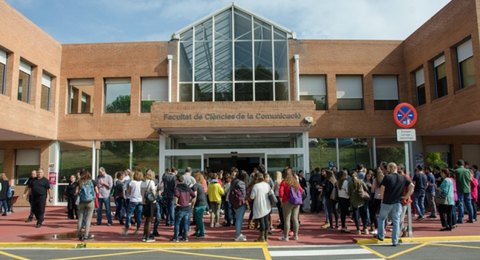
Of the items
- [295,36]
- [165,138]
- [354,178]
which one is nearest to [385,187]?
[354,178]

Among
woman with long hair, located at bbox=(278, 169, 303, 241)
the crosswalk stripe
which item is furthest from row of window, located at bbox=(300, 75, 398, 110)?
the crosswalk stripe

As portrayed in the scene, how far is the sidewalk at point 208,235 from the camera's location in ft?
30.4

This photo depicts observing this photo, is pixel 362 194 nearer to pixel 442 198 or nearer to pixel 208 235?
pixel 442 198

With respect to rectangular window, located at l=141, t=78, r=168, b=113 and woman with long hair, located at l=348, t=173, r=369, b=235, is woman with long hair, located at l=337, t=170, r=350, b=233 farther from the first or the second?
rectangular window, located at l=141, t=78, r=168, b=113

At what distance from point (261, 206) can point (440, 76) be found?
11797 mm

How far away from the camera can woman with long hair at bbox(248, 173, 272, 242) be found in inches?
361

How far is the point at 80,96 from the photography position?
1911 centimetres

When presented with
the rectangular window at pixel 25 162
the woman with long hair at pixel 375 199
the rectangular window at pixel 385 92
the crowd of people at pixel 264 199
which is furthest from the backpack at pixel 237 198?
the rectangular window at pixel 25 162

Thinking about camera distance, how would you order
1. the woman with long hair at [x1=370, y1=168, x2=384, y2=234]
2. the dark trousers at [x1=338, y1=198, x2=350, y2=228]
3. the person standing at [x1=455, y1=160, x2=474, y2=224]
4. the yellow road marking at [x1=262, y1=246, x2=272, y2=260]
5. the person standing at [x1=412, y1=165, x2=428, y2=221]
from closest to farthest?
the yellow road marking at [x1=262, y1=246, x2=272, y2=260], the woman with long hair at [x1=370, y1=168, x2=384, y2=234], the dark trousers at [x1=338, y1=198, x2=350, y2=228], the person standing at [x1=455, y1=160, x2=474, y2=224], the person standing at [x1=412, y1=165, x2=428, y2=221]

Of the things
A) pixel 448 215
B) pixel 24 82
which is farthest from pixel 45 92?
pixel 448 215

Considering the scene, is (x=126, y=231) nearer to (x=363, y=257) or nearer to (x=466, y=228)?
(x=363, y=257)

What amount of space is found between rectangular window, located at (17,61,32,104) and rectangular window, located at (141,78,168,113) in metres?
4.93

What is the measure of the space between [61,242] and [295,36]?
543 inches

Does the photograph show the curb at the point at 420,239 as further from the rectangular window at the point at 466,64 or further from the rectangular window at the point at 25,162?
the rectangular window at the point at 25,162
